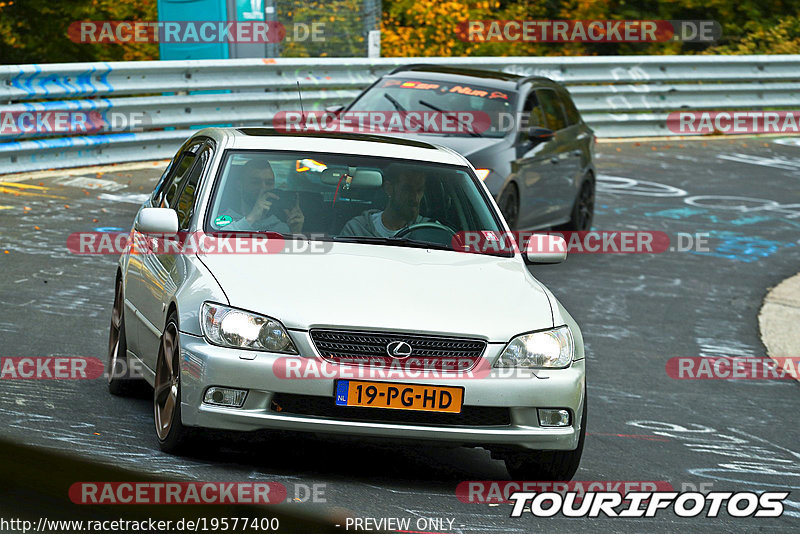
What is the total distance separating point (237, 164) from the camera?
6898 millimetres

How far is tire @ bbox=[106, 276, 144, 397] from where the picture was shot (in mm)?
7140

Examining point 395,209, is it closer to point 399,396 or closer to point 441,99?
point 399,396

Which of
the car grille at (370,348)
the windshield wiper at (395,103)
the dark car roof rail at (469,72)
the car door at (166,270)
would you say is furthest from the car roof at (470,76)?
the car grille at (370,348)

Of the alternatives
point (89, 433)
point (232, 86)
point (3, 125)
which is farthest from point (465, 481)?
point (232, 86)

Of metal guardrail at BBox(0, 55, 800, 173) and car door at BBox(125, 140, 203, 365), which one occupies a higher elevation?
car door at BBox(125, 140, 203, 365)

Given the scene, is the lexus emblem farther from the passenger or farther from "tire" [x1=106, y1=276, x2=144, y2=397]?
"tire" [x1=106, y1=276, x2=144, y2=397]

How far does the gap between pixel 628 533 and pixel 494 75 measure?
29.1 feet

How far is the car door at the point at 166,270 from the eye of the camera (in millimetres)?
6266

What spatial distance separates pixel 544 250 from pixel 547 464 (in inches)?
54.5

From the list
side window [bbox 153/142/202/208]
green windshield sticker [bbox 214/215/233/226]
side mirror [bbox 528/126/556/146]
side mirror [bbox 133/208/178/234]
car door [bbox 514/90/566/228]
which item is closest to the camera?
side mirror [bbox 133/208/178/234]

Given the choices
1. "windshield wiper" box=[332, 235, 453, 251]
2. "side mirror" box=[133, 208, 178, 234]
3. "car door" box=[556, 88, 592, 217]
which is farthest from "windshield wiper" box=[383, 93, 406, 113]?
"side mirror" box=[133, 208, 178, 234]

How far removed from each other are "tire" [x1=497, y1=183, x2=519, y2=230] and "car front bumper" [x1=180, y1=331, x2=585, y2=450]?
6455 millimetres

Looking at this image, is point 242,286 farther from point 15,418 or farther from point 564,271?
point 564,271

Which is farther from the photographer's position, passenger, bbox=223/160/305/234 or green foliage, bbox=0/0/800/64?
green foliage, bbox=0/0/800/64
